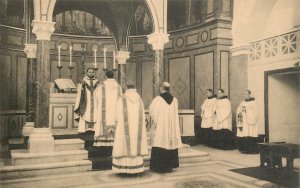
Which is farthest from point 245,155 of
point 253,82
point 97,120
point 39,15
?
point 39,15

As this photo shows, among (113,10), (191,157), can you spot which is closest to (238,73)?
(191,157)

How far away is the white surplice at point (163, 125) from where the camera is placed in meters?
7.15

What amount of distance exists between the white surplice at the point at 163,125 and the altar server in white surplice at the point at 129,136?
34 cm

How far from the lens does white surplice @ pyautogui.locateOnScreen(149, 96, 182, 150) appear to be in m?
7.15

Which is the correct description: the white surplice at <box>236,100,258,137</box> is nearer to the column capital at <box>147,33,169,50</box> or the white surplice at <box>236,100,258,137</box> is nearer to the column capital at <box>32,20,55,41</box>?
the column capital at <box>147,33,169,50</box>

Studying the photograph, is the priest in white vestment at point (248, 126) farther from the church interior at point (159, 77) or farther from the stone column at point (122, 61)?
the stone column at point (122, 61)

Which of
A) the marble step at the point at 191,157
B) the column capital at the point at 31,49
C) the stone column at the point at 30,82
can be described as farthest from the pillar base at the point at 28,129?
the marble step at the point at 191,157

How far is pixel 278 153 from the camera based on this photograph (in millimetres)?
7000

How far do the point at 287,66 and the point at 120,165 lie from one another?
18.9ft

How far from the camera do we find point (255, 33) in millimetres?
11078

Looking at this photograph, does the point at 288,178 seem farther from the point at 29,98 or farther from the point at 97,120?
the point at 29,98

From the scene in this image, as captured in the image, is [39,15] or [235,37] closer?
[39,15]

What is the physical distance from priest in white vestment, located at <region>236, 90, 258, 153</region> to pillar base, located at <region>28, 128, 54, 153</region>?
18.0ft

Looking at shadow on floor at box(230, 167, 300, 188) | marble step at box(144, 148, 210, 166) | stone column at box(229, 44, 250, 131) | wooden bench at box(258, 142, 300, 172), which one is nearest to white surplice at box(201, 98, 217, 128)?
stone column at box(229, 44, 250, 131)
